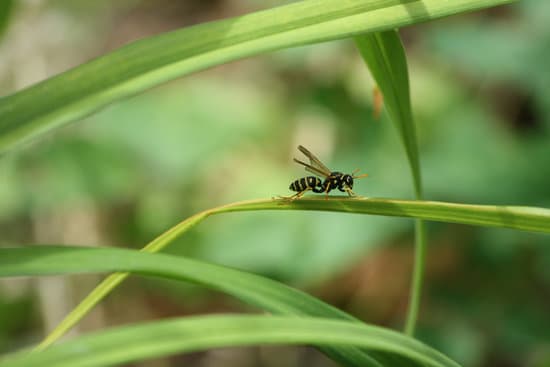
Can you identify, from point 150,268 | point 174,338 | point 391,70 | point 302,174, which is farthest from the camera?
point 302,174

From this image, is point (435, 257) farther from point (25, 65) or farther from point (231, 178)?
point (25, 65)

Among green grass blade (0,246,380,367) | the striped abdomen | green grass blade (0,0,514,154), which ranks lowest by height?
green grass blade (0,246,380,367)

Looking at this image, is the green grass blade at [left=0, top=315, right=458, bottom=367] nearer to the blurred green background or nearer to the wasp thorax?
the wasp thorax

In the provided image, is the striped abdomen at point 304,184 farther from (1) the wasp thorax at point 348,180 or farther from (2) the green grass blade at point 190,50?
(2) the green grass blade at point 190,50

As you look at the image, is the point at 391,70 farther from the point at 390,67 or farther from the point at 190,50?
the point at 190,50

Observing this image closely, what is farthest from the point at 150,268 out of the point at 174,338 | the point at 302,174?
the point at 302,174

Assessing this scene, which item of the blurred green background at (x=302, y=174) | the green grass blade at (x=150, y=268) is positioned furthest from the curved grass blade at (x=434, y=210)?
the blurred green background at (x=302, y=174)

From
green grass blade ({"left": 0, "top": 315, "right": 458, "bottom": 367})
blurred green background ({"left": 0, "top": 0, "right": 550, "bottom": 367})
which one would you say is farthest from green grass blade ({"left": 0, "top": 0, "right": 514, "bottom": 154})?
blurred green background ({"left": 0, "top": 0, "right": 550, "bottom": 367})
